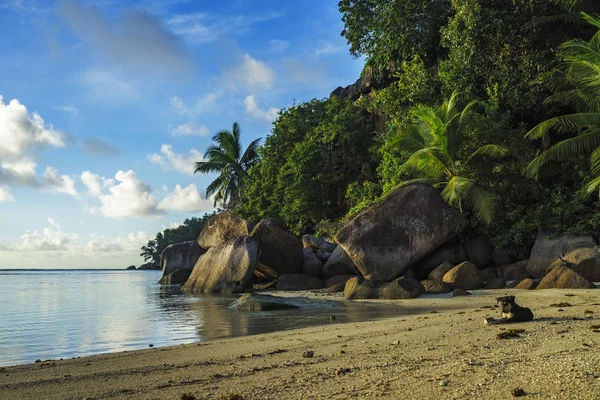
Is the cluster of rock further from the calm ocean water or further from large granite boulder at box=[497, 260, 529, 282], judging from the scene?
the calm ocean water

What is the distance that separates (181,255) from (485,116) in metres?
20.5

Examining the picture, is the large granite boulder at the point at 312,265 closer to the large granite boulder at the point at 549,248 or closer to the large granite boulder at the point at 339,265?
the large granite boulder at the point at 339,265

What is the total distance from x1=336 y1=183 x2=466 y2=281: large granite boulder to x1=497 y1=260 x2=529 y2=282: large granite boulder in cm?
198

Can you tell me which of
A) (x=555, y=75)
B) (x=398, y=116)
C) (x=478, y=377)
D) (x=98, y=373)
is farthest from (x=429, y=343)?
(x=398, y=116)

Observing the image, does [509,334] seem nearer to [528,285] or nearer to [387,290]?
[387,290]

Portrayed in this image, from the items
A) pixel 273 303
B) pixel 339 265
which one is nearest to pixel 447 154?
pixel 339 265

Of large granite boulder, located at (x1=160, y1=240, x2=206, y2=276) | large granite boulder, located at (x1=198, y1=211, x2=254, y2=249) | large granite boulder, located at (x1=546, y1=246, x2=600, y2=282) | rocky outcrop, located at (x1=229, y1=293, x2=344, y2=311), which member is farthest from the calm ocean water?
large granite boulder, located at (x1=160, y1=240, x2=206, y2=276)

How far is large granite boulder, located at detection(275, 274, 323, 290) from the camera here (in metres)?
20.0

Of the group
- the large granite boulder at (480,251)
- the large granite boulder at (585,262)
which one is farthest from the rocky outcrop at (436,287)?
the large granite boulder at (480,251)

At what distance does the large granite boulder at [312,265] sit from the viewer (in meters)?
21.1

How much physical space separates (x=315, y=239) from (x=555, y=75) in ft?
37.8

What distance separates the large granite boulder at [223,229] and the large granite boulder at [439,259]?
851 cm

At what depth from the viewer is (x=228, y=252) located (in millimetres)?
20500

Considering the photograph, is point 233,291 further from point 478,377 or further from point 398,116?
point 478,377
